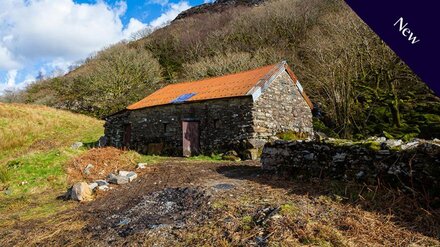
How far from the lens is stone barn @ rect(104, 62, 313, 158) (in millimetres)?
14523

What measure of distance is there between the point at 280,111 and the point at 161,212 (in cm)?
1052

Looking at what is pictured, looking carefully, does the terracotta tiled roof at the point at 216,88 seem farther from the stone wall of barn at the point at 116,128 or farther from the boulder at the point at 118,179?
the boulder at the point at 118,179

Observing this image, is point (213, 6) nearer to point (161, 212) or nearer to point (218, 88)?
point (218, 88)

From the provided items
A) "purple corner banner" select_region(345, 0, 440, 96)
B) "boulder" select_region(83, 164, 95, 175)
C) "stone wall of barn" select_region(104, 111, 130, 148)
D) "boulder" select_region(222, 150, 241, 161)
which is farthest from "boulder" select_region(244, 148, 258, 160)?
"purple corner banner" select_region(345, 0, 440, 96)

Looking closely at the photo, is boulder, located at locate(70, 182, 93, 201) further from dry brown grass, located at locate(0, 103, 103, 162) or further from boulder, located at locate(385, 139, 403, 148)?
dry brown grass, located at locate(0, 103, 103, 162)

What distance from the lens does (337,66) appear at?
1296cm

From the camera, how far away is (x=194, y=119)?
16.3 m

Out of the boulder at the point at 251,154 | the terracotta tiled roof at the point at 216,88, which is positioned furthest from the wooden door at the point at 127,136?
the boulder at the point at 251,154

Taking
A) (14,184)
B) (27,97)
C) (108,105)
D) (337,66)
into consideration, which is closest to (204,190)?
(14,184)

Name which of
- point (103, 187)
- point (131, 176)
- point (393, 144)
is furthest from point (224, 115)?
point (393, 144)

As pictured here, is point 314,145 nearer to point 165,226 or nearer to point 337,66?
point 165,226

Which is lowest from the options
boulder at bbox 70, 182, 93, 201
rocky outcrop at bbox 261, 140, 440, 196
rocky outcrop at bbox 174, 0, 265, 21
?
boulder at bbox 70, 182, 93, 201

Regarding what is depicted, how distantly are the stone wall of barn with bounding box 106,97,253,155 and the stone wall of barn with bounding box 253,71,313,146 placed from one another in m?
0.54

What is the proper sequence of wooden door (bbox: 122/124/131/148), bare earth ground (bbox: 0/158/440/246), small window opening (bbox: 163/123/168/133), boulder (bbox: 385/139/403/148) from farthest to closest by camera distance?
wooden door (bbox: 122/124/131/148)
small window opening (bbox: 163/123/168/133)
boulder (bbox: 385/139/403/148)
bare earth ground (bbox: 0/158/440/246)
